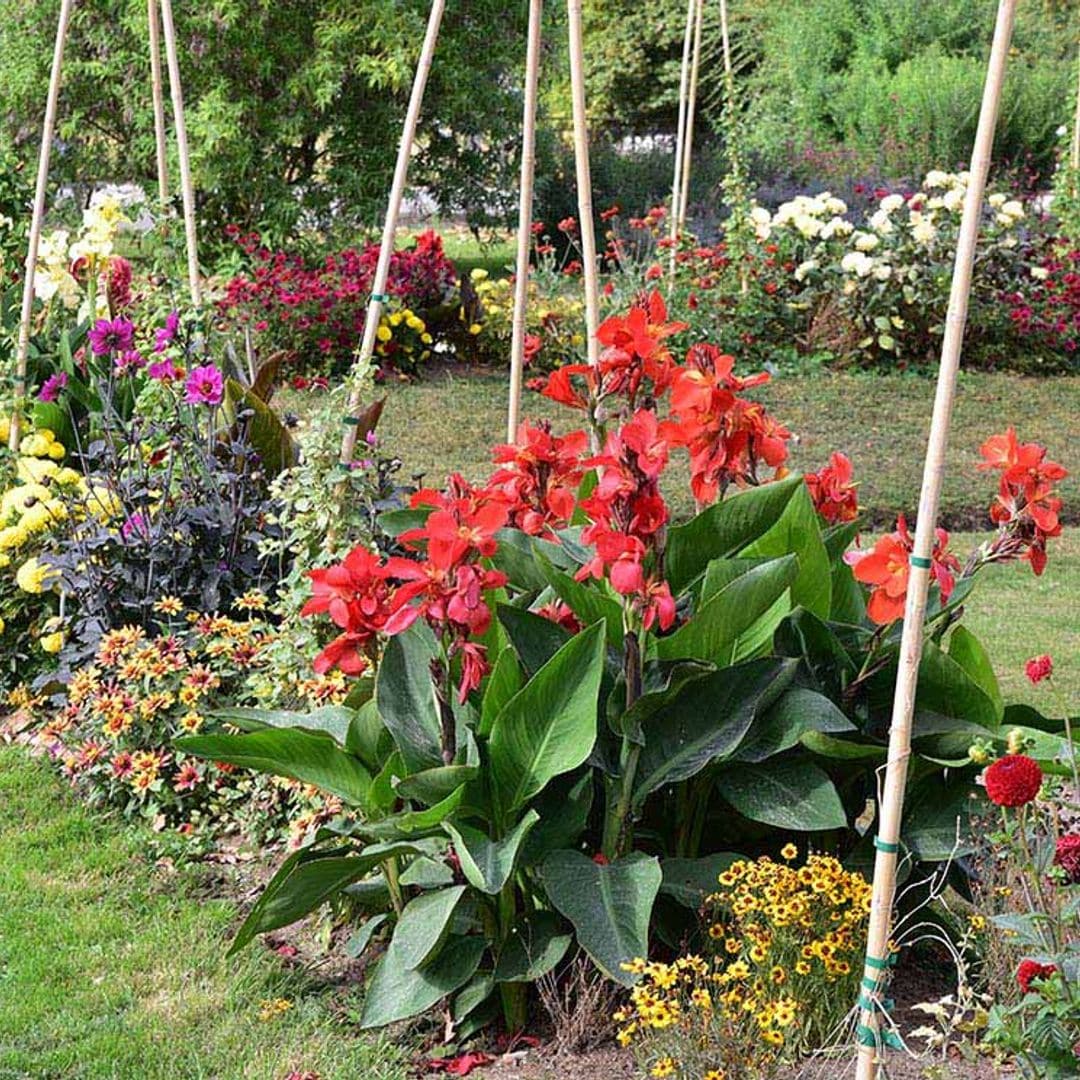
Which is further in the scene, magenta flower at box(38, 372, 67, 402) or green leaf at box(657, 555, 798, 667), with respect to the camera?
magenta flower at box(38, 372, 67, 402)

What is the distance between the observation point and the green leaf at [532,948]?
2650 millimetres

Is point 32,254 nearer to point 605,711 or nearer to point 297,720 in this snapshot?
point 297,720

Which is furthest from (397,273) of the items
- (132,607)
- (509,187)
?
(132,607)

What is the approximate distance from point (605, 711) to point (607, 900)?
1.18ft

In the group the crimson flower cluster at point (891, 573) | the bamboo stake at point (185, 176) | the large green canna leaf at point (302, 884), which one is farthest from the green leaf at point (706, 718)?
the bamboo stake at point (185, 176)

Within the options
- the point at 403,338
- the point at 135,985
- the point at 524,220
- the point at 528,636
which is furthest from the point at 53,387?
the point at 403,338

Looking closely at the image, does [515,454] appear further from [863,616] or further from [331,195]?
[331,195]

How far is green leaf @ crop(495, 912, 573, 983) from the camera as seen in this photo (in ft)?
8.70

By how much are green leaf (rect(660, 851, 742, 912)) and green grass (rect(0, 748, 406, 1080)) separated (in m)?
0.57

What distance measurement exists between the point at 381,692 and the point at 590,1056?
2.45 feet

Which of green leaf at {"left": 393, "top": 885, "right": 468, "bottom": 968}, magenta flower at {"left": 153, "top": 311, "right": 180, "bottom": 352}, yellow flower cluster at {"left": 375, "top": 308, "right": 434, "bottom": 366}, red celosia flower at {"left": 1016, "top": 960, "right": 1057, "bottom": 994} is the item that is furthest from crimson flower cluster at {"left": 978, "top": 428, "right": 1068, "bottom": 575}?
yellow flower cluster at {"left": 375, "top": 308, "right": 434, "bottom": 366}

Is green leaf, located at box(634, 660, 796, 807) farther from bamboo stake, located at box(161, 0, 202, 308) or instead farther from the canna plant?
bamboo stake, located at box(161, 0, 202, 308)

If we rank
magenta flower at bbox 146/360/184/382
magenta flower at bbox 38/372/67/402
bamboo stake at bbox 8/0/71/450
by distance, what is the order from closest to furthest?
magenta flower at bbox 146/360/184/382, magenta flower at bbox 38/372/67/402, bamboo stake at bbox 8/0/71/450

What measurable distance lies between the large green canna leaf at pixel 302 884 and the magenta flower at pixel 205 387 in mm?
1892
